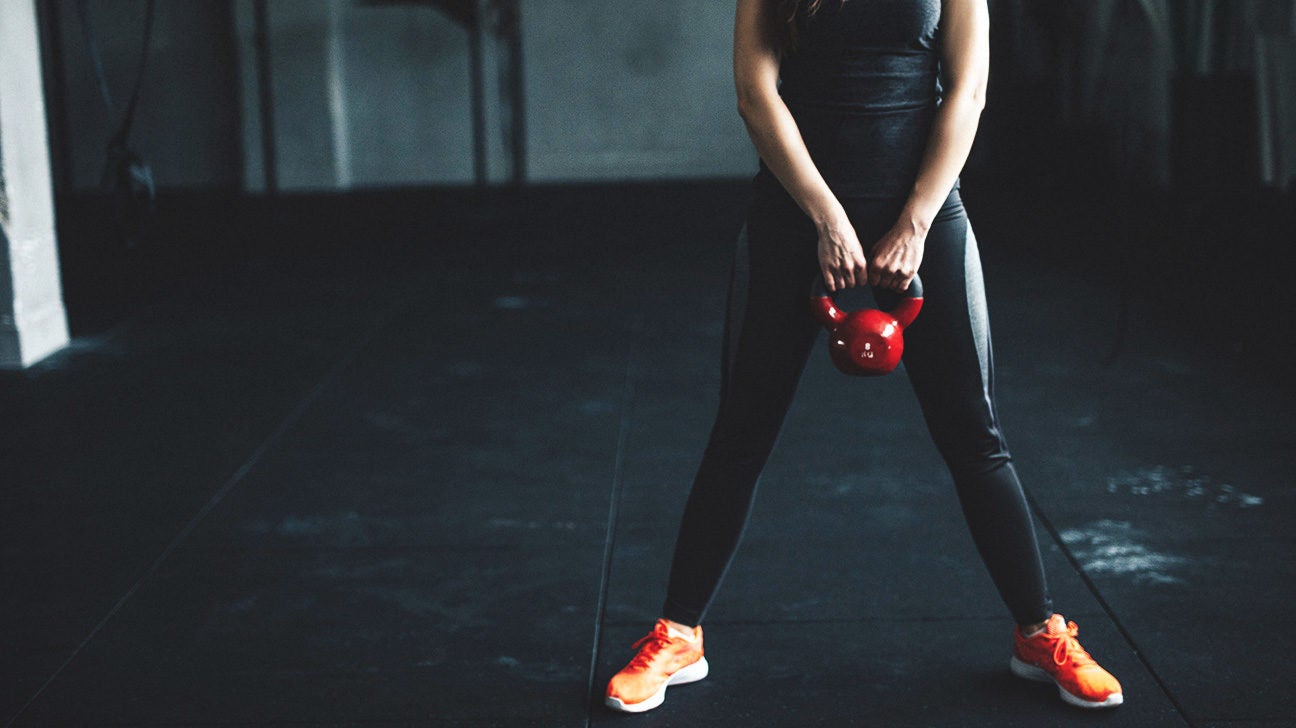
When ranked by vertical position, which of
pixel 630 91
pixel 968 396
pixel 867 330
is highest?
pixel 867 330

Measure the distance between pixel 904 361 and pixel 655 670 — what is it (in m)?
0.70

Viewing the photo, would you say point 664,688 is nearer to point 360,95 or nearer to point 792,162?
point 792,162

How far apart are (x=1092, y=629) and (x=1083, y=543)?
18.9 inches

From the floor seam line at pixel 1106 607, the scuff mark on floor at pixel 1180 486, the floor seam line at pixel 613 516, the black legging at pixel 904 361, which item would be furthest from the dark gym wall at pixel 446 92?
the black legging at pixel 904 361

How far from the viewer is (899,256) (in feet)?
6.61

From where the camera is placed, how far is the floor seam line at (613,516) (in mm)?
2438

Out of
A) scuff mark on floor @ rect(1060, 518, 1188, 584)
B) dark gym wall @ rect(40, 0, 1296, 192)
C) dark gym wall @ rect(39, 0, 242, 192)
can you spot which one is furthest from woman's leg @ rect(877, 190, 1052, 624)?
dark gym wall @ rect(39, 0, 242, 192)

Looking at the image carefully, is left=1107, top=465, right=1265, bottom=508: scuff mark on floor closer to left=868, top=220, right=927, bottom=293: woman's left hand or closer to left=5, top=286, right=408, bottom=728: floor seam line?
left=868, top=220, right=927, bottom=293: woman's left hand

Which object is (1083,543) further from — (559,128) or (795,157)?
(559,128)

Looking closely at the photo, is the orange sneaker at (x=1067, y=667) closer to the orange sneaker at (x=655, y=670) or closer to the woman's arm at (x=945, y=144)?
the orange sneaker at (x=655, y=670)

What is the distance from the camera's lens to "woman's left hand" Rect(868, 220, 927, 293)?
79.3 inches

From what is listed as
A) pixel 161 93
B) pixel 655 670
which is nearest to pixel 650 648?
pixel 655 670

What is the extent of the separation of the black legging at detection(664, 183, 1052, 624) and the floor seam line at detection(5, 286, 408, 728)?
121 centimetres

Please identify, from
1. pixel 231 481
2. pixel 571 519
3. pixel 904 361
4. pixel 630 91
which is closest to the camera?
pixel 904 361
